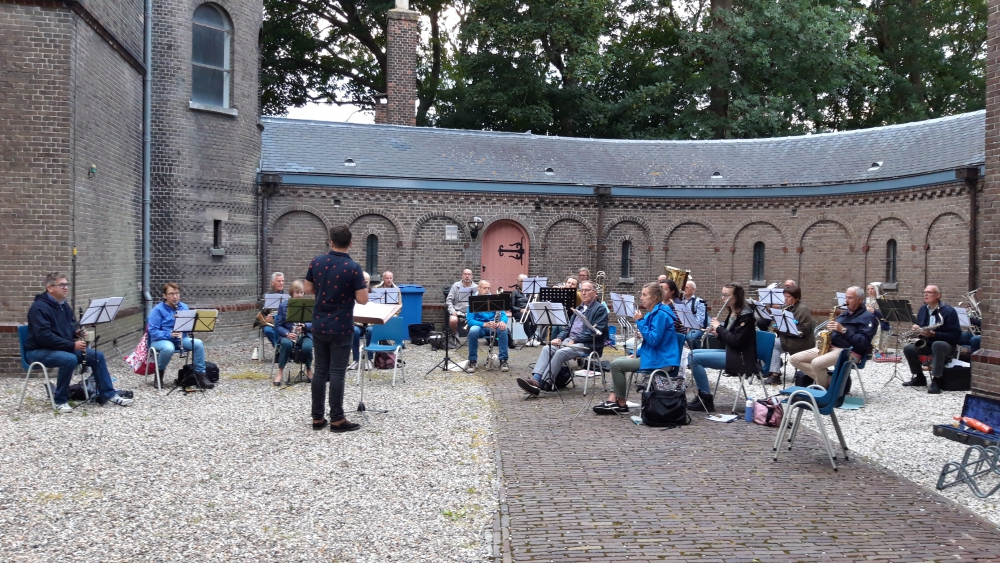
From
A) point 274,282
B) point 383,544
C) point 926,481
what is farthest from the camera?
point 274,282

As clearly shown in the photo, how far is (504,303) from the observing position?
13.0 meters

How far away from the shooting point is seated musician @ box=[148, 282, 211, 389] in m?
10.9

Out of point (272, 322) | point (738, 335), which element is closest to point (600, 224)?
point (272, 322)

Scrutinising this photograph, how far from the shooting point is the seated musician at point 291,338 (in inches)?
453

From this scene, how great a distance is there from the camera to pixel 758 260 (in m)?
22.4

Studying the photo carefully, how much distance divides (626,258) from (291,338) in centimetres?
1294

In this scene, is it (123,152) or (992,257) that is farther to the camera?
(123,152)

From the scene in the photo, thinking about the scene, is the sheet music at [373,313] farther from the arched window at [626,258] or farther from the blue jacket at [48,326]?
the arched window at [626,258]

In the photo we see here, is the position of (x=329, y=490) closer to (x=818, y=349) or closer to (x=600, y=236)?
(x=818, y=349)

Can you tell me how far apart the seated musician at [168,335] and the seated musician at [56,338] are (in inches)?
58.1

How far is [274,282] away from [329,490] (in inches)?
286

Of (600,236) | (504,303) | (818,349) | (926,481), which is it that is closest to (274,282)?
(504,303)

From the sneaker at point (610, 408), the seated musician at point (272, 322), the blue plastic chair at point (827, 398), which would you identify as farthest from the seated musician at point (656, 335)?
the seated musician at point (272, 322)

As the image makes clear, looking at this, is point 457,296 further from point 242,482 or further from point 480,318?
point 242,482
